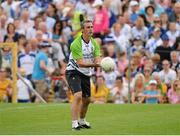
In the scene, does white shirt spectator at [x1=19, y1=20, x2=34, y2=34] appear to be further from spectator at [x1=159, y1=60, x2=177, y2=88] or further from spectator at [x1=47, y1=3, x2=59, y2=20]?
spectator at [x1=159, y1=60, x2=177, y2=88]

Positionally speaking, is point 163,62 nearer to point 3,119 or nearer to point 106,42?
point 106,42

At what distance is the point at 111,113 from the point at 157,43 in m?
5.92

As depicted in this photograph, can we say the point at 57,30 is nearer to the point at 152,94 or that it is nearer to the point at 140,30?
the point at 140,30

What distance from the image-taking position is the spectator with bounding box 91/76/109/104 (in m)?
23.8

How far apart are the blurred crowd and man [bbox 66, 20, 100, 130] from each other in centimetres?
664

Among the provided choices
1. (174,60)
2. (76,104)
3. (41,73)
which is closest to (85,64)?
(76,104)

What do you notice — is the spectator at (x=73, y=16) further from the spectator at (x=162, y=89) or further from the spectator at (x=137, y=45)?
the spectator at (x=162, y=89)

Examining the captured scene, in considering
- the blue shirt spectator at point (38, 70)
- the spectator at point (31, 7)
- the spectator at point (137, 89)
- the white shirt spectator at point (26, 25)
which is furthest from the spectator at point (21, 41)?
the spectator at point (137, 89)

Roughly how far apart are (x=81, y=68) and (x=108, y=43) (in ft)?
31.1

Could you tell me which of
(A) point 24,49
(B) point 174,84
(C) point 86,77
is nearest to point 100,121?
(C) point 86,77

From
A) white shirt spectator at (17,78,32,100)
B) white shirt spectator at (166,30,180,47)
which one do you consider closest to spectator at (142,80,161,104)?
white shirt spectator at (166,30,180,47)

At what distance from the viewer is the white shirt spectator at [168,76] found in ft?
76.4

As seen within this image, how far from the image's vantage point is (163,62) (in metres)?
23.6

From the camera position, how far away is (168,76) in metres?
23.4
